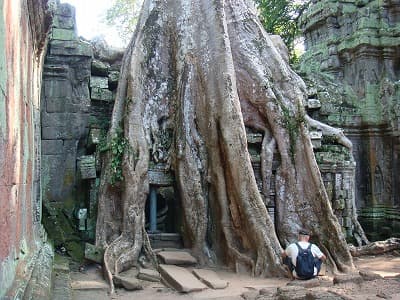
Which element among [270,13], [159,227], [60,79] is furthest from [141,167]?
[270,13]

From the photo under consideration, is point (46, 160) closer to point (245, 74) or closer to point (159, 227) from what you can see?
point (159, 227)

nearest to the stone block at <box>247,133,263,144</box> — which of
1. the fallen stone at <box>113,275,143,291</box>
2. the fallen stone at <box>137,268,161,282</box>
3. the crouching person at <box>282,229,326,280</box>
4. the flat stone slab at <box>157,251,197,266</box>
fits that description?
the flat stone slab at <box>157,251,197,266</box>

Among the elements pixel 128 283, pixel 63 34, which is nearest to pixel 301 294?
pixel 128 283

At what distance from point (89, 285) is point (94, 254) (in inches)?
32.9

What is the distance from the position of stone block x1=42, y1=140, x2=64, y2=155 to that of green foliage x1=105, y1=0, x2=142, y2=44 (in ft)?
51.3

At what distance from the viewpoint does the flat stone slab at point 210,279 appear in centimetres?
489

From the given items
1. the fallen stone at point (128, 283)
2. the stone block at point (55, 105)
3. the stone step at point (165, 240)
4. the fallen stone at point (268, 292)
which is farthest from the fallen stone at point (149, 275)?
the stone block at point (55, 105)

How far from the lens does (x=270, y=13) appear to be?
14641 mm

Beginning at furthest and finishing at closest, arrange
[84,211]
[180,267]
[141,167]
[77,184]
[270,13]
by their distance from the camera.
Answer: [270,13], [77,184], [84,211], [141,167], [180,267]

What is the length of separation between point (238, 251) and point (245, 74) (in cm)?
254

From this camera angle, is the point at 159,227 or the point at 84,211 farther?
the point at 159,227

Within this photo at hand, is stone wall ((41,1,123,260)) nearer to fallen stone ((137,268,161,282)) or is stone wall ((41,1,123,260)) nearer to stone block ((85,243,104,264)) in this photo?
stone block ((85,243,104,264))

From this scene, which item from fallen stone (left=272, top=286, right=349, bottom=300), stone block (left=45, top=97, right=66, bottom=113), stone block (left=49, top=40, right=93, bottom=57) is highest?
stone block (left=49, top=40, right=93, bottom=57)

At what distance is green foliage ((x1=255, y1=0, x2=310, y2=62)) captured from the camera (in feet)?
47.9
